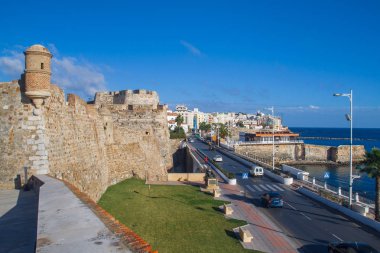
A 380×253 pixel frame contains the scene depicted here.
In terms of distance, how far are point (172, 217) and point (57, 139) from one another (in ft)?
25.0

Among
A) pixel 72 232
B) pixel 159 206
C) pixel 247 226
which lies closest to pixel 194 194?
pixel 159 206

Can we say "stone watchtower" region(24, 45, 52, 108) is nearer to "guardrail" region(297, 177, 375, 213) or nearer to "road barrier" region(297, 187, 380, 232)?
"road barrier" region(297, 187, 380, 232)

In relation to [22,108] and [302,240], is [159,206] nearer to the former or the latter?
Answer: [302,240]

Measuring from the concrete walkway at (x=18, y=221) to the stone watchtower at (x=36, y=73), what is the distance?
3.80 meters

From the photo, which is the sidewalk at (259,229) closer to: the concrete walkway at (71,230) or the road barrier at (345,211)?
the road barrier at (345,211)

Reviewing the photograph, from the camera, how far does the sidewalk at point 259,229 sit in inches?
618

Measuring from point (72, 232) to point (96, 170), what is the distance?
1571 centimetres

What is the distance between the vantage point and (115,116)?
33562mm

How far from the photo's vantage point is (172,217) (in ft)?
61.2

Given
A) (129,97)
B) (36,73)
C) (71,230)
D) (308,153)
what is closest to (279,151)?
(308,153)

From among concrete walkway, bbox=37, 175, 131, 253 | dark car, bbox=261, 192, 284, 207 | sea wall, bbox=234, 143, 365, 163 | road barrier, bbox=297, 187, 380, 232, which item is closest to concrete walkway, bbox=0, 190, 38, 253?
concrete walkway, bbox=37, 175, 131, 253

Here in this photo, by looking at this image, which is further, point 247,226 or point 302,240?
point 247,226

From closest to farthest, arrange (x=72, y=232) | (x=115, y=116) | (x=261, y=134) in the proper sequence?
(x=72, y=232), (x=115, y=116), (x=261, y=134)

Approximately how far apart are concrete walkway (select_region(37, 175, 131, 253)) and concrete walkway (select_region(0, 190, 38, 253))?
2.50ft
